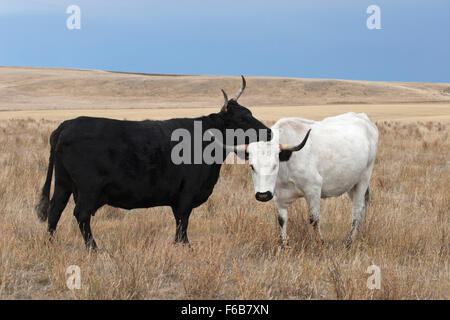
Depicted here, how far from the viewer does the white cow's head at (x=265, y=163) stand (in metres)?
4.62

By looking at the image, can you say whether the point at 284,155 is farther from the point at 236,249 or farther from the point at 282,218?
the point at 236,249

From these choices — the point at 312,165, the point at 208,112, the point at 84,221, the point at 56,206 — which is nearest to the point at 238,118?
the point at 312,165

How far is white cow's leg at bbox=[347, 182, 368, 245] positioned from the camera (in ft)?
19.6

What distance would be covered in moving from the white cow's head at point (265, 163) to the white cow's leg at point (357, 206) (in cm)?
169

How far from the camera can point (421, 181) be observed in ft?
30.9

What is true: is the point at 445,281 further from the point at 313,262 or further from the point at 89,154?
the point at 89,154

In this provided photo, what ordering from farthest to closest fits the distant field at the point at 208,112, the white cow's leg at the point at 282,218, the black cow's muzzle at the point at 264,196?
the distant field at the point at 208,112 → the white cow's leg at the point at 282,218 → the black cow's muzzle at the point at 264,196

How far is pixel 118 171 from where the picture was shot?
16.0 feet

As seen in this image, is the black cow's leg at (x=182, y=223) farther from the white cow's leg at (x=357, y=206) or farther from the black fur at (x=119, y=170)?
the white cow's leg at (x=357, y=206)

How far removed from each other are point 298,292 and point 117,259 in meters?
1.77

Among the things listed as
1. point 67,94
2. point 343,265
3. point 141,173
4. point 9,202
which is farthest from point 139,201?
point 67,94

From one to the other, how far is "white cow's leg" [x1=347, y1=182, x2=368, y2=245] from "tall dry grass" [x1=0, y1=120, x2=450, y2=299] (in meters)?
0.14

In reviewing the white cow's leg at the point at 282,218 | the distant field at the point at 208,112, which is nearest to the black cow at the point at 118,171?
the white cow's leg at the point at 282,218

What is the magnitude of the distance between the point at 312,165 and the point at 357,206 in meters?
1.31
